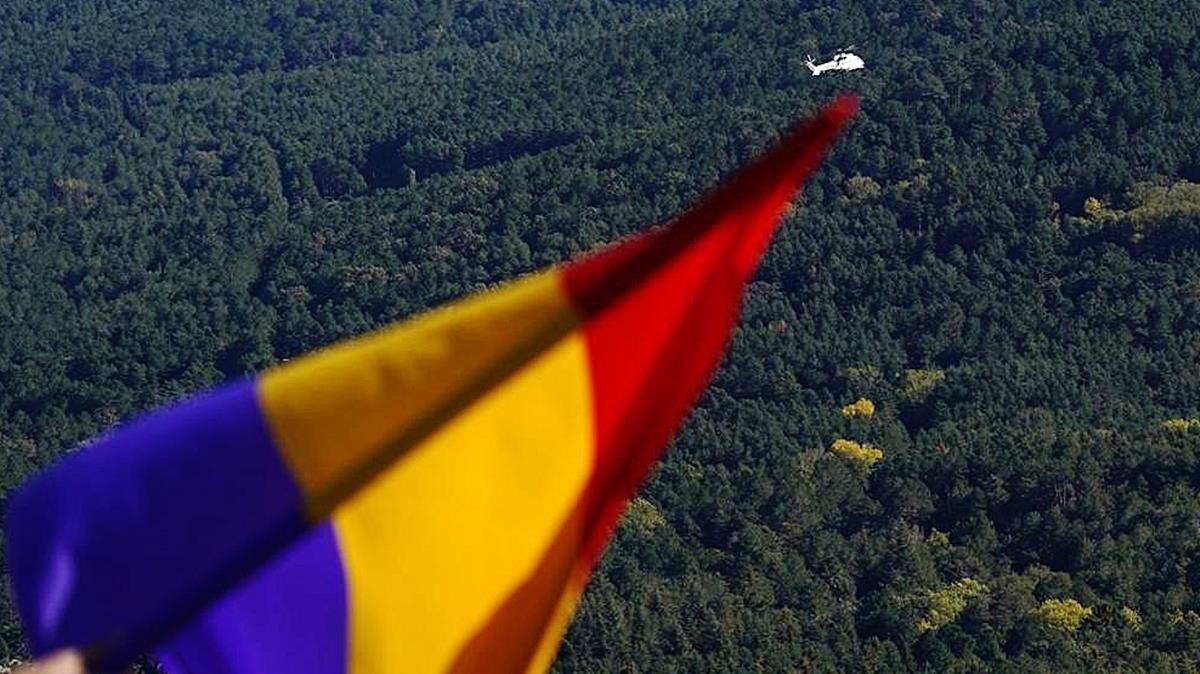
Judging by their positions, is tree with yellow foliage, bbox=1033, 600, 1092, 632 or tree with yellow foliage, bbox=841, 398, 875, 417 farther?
tree with yellow foliage, bbox=841, 398, 875, 417

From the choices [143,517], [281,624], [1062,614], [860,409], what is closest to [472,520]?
[281,624]

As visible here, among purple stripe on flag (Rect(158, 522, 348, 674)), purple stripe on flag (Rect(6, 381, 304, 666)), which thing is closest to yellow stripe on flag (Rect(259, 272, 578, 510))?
purple stripe on flag (Rect(6, 381, 304, 666))

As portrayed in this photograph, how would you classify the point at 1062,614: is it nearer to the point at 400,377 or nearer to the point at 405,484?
the point at 405,484

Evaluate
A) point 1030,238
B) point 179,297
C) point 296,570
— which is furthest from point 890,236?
point 296,570

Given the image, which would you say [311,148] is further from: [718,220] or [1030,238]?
[718,220]

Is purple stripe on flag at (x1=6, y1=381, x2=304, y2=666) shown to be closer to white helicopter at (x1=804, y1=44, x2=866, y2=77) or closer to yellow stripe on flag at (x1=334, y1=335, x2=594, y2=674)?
yellow stripe on flag at (x1=334, y1=335, x2=594, y2=674)

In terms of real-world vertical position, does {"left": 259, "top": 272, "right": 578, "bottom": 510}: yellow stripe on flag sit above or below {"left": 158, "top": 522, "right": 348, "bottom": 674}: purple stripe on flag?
above

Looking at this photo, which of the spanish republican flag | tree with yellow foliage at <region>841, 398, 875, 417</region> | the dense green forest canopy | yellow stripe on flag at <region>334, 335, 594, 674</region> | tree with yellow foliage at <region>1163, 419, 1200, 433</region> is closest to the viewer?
the spanish republican flag

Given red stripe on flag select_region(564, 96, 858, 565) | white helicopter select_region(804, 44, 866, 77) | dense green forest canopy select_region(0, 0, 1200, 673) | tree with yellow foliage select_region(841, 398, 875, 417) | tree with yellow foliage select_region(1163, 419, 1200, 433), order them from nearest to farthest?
red stripe on flag select_region(564, 96, 858, 565) < dense green forest canopy select_region(0, 0, 1200, 673) < tree with yellow foliage select_region(1163, 419, 1200, 433) < tree with yellow foliage select_region(841, 398, 875, 417) < white helicopter select_region(804, 44, 866, 77)
